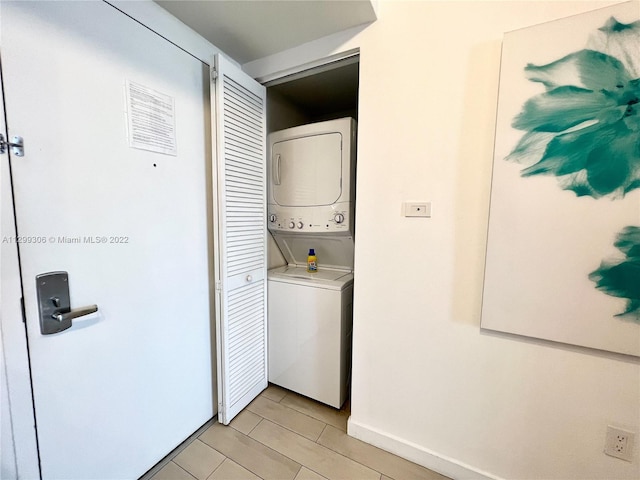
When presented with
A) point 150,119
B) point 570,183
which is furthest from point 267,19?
point 570,183

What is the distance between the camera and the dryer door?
5.75ft

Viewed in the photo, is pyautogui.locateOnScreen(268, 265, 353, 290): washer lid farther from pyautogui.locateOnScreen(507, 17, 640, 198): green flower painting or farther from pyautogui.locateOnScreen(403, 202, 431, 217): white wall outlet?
pyautogui.locateOnScreen(507, 17, 640, 198): green flower painting

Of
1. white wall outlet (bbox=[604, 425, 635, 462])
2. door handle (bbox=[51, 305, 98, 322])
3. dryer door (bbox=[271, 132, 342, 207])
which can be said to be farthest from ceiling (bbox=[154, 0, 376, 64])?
white wall outlet (bbox=[604, 425, 635, 462])

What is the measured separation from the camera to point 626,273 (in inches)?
36.9

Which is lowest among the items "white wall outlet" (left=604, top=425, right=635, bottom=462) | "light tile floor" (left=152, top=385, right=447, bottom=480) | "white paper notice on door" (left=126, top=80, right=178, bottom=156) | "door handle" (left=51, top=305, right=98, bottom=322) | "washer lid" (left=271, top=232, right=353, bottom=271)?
"light tile floor" (left=152, top=385, right=447, bottom=480)

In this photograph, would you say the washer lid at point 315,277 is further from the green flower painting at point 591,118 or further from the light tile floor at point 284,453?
the green flower painting at point 591,118

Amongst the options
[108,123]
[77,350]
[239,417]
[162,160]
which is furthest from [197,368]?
[108,123]

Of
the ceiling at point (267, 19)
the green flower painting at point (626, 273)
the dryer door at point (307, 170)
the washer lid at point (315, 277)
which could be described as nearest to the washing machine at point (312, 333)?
the washer lid at point (315, 277)

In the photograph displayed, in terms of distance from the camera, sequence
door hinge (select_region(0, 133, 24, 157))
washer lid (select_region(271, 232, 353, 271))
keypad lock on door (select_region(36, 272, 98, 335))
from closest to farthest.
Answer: door hinge (select_region(0, 133, 24, 157)) → keypad lock on door (select_region(36, 272, 98, 335)) → washer lid (select_region(271, 232, 353, 271))

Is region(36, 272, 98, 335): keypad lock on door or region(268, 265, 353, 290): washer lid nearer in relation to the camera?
region(36, 272, 98, 335): keypad lock on door

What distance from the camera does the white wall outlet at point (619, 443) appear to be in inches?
39.6

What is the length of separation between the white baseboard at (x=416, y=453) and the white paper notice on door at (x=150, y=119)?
197 centimetres

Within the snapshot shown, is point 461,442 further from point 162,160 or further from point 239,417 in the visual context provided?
point 162,160

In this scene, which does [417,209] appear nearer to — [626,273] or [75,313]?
[626,273]
